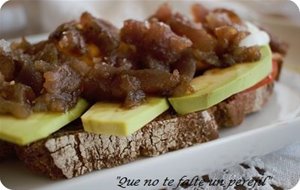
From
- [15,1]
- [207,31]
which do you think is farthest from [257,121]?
[15,1]

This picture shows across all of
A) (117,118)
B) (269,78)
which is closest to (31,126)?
(117,118)

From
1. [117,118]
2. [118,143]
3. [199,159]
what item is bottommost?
[199,159]

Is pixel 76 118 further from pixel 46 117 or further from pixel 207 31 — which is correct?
pixel 207 31

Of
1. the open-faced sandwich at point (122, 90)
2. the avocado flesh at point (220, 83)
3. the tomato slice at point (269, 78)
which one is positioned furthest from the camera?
the tomato slice at point (269, 78)

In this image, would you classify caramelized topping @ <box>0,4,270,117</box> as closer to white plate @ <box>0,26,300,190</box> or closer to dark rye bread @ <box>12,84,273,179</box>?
dark rye bread @ <box>12,84,273,179</box>

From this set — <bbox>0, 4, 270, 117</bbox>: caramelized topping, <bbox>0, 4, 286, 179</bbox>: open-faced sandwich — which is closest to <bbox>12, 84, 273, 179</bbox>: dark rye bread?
<bbox>0, 4, 286, 179</bbox>: open-faced sandwich

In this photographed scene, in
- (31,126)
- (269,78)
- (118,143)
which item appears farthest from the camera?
(269,78)

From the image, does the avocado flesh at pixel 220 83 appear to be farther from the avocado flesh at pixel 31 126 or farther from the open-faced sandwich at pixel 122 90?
the avocado flesh at pixel 31 126

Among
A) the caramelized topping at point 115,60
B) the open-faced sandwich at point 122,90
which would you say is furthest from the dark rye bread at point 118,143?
the caramelized topping at point 115,60

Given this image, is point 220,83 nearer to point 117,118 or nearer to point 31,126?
point 117,118
